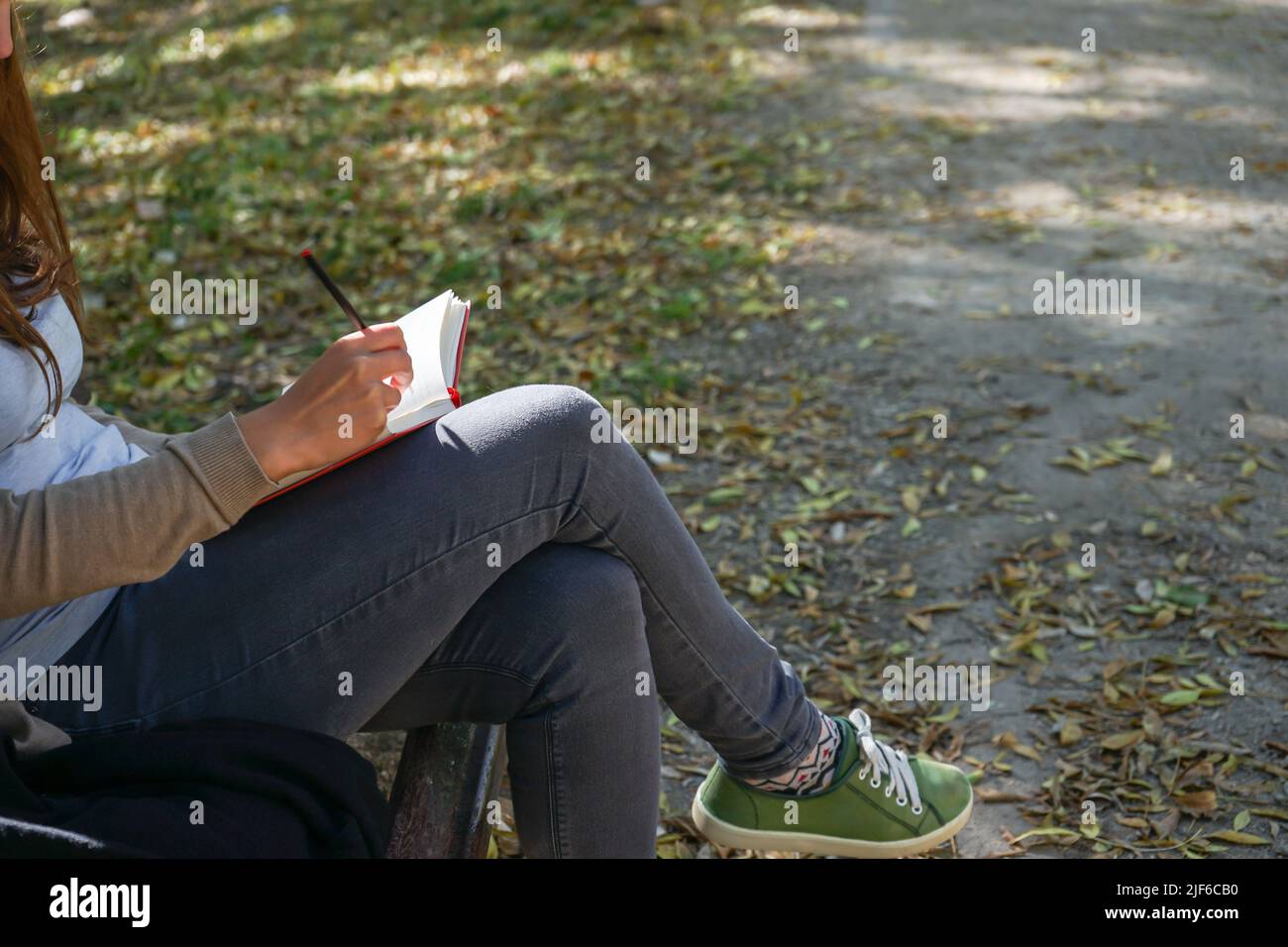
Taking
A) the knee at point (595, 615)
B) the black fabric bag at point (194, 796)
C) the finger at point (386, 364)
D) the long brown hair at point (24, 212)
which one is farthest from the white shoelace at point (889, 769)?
the long brown hair at point (24, 212)

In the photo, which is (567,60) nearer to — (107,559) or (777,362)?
(777,362)

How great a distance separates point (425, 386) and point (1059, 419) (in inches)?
98.3

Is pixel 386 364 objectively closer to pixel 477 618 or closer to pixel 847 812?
pixel 477 618

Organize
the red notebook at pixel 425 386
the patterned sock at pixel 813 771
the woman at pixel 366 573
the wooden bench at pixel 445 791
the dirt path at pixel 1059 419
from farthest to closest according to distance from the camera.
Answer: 1. the dirt path at pixel 1059 419
2. the patterned sock at pixel 813 771
3. the wooden bench at pixel 445 791
4. the red notebook at pixel 425 386
5. the woman at pixel 366 573

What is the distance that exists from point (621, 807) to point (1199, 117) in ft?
16.4

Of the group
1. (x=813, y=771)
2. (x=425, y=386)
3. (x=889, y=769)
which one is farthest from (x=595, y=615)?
(x=889, y=769)

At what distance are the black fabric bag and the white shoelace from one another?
91cm

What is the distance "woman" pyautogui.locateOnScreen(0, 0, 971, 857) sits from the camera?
1584 mm

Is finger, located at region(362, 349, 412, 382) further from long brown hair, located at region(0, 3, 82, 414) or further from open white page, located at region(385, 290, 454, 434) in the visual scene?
long brown hair, located at region(0, 3, 82, 414)

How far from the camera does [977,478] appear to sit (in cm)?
360

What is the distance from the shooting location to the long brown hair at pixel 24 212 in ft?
5.91

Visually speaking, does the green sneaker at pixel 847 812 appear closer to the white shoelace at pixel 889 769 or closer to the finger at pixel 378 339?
the white shoelace at pixel 889 769

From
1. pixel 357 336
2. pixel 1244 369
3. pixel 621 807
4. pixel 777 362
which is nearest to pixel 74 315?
pixel 357 336

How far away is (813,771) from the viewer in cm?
216
